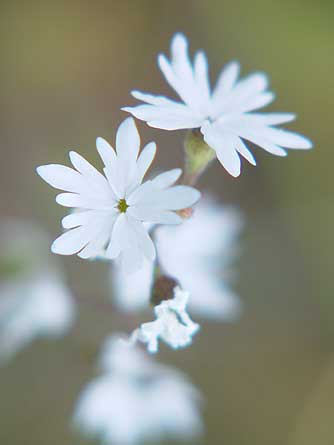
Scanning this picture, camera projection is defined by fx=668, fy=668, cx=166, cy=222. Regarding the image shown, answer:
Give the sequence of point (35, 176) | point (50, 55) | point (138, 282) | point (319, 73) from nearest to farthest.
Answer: point (138, 282) → point (35, 176) → point (319, 73) → point (50, 55)

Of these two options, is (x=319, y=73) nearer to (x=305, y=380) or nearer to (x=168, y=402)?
(x=305, y=380)

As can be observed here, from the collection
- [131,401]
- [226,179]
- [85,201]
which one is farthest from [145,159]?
[226,179]

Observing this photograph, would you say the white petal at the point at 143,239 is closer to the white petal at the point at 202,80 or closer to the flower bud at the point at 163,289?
the flower bud at the point at 163,289

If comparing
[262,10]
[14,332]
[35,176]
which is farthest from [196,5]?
[14,332]

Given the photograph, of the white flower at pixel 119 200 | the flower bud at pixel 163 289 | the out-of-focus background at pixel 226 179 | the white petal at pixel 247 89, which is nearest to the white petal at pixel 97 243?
the white flower at pixel 119 200

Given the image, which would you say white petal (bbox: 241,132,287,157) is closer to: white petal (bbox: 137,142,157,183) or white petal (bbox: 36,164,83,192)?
white petal (bbox: 137,142,157,183)

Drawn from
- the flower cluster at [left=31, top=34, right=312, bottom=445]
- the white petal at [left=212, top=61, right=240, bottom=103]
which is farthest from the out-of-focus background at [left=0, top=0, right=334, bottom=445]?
the white petal at [left=212, top=61, right=240, bottom=103]
